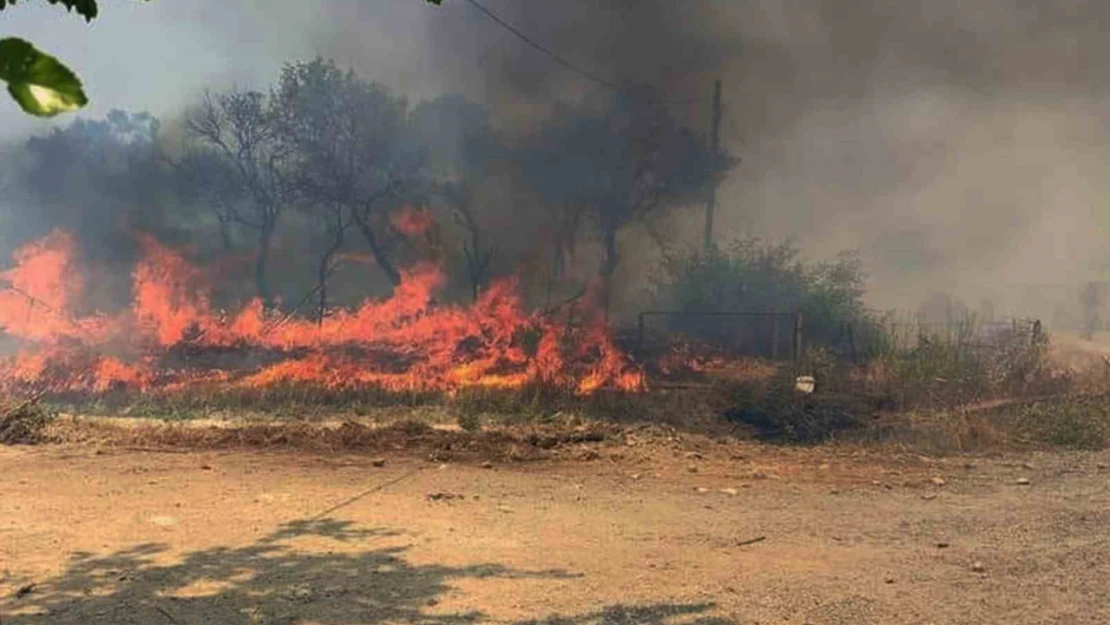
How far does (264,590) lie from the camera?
4.81 metres

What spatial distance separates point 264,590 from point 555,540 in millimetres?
1949

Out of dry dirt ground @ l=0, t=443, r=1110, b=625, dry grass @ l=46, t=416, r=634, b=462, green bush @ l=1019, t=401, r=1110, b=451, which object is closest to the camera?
dry dirt ground @ l=0, t=443, r=1110, b=625

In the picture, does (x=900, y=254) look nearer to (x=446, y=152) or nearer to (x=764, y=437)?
(x=446, y=152)

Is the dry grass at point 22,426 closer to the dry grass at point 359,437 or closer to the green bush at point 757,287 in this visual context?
the dry grass at point 359,437

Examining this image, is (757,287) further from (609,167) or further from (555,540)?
(555,540)

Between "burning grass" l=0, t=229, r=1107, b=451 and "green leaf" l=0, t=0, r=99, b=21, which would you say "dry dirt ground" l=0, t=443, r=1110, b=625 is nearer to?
"burning grass" l=0, t=229, r=1107, b=451

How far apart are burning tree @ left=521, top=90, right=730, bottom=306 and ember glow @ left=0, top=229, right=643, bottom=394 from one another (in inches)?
128

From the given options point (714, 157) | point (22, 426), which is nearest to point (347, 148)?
point (714, 157)

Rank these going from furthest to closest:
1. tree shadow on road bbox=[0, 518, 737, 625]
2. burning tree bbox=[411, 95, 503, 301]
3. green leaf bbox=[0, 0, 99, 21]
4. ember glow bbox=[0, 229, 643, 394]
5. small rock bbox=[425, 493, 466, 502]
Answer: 1. burning tree bbox=[411, 95, 503, 301]
2. ember glow bbox=[0, 229, 643, 394]
3. small rock bbox=[425, 493, 466, 502]
4. tree shadow on road bbox=[0, 518, 737, 625]
5. green leaf bbox=[0, 0, 99, 21]

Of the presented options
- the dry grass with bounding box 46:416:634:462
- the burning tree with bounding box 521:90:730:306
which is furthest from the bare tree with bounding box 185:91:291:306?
the dry grass with bounding box 46:416:634:462

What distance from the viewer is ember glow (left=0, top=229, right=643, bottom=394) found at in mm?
14516

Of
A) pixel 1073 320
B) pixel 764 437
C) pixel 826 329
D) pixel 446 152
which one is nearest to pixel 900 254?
pixel 1073 320

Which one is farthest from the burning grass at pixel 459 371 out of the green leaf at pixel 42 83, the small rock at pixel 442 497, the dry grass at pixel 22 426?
the green leaf at pixel 42 83

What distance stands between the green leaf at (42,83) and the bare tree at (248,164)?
72.9ft
